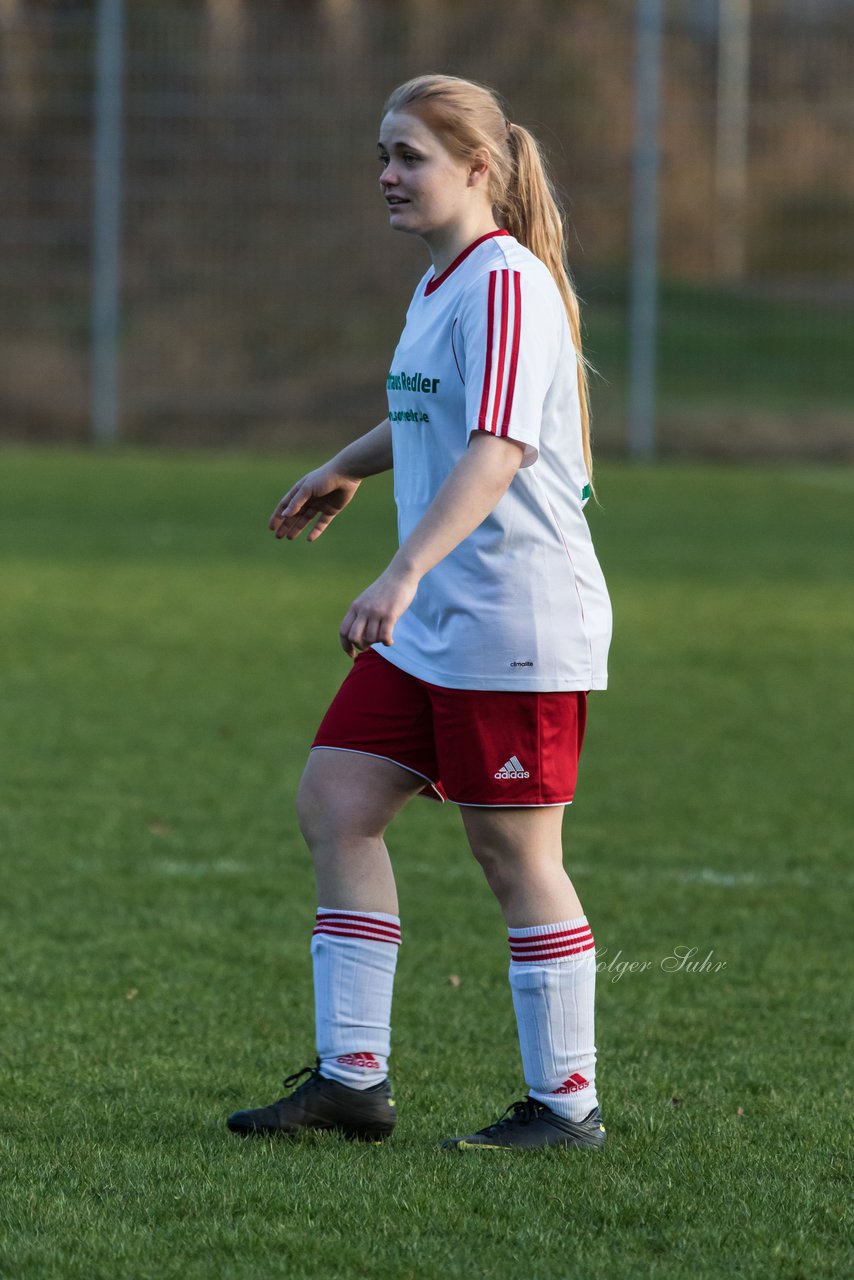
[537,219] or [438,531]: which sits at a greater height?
[537,219]

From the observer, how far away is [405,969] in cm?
454

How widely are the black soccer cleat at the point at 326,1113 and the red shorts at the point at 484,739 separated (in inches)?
20.5

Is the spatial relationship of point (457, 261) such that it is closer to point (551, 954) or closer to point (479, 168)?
point (479, 168)

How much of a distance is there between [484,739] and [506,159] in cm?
92

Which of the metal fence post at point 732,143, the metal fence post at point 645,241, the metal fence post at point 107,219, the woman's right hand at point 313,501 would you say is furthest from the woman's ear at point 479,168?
the metal fence post at point 732,143

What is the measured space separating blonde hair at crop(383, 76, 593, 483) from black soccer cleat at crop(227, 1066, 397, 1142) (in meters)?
1.07

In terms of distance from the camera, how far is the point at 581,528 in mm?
3244

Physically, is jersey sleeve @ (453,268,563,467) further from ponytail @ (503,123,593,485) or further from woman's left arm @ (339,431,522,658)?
ponytail @ (503,123,593,485)

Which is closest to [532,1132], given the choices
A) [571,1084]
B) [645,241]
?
[571,1084]

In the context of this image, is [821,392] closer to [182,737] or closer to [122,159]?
[122,159]

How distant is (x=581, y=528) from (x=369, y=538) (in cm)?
1092

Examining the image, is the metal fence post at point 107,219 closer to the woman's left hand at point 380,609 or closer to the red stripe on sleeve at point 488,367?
the red stripe on sleeve at point 488,367

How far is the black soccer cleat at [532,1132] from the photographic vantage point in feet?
10.5

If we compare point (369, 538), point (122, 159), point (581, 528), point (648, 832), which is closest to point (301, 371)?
point (122, 159)
